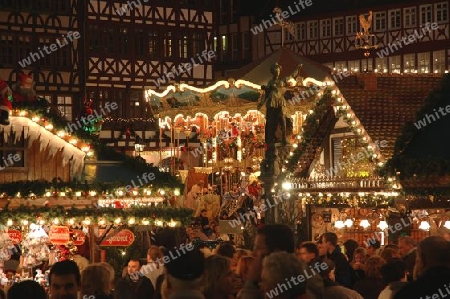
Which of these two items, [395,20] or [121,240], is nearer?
[121,240]

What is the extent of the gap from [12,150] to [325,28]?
32.6 m

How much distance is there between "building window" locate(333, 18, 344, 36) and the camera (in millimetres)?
51944

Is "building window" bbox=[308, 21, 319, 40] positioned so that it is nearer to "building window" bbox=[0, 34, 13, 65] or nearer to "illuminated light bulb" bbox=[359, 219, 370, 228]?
"building window" bbox=[0, 34, 13, 65]

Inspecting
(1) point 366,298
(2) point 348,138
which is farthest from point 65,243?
(1) point 366,298

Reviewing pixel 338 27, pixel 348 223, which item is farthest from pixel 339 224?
pixel 338 27

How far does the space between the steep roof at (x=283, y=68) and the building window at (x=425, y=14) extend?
68.5 feet

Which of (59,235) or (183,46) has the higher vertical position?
(183,46)

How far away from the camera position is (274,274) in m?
7.13

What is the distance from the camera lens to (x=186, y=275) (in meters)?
7.54

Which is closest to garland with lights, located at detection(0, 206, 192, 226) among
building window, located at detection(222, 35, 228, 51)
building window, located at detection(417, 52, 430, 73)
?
building window, located at detection(417, 52, 430, 73)

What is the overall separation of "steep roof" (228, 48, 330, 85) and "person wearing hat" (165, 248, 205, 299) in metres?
19.3

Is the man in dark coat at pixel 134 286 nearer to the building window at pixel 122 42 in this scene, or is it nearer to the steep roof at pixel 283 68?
the steep roof at pixel 283 68

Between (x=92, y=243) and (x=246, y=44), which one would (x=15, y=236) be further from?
(x=246, y=44)

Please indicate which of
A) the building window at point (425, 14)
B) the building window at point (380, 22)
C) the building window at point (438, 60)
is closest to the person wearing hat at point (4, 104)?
the building window at point (438, 60)
